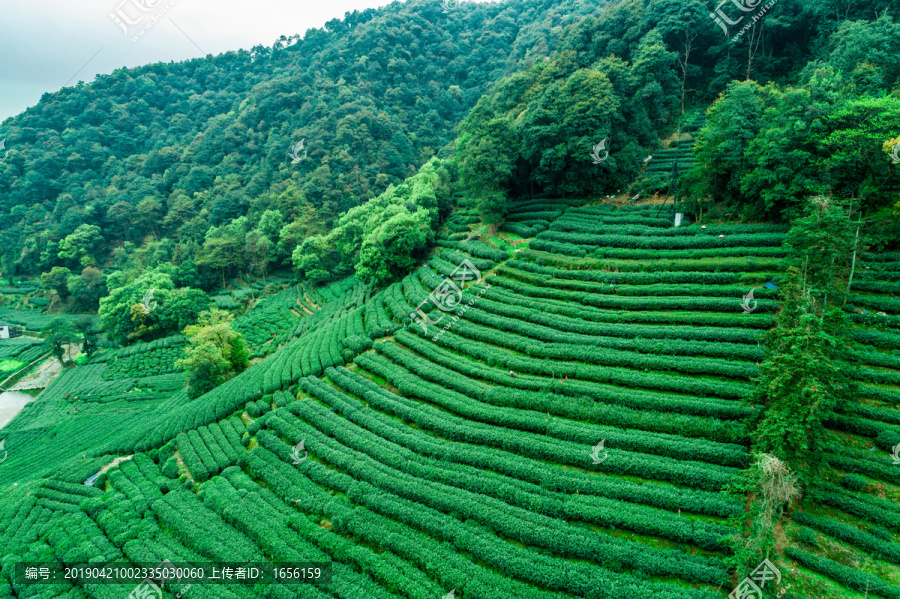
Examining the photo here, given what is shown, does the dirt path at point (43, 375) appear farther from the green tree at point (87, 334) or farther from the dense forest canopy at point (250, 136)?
the dense forest canopy at point (250, 136)

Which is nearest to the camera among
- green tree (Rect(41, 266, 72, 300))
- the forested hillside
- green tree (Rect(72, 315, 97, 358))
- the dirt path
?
the forested hillside

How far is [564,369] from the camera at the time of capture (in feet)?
74.9

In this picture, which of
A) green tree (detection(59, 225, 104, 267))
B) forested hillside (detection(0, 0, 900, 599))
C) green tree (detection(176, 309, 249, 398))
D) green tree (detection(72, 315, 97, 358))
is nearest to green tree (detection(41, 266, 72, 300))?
green tree (detection(59, 225, 104, 267))

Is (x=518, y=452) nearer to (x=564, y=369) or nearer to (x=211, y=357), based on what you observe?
(x=564, y=369)

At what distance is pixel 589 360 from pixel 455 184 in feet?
116

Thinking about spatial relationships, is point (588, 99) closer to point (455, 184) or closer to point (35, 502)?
point (455, 184)

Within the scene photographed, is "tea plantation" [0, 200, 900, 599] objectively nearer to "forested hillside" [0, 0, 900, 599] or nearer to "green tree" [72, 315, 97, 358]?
"forested hillside" [0, 0, 900, 599]

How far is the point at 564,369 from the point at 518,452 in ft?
18.7

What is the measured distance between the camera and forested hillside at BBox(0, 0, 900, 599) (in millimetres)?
14734

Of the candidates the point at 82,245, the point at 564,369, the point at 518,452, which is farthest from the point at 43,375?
the point at 564,369

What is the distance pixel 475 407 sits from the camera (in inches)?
858

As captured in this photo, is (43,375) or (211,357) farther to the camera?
(43,375)

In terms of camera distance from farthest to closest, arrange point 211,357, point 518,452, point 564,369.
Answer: point 211,357 → point 564,369 → point 518,452

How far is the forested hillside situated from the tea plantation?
0.44 ft
